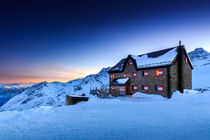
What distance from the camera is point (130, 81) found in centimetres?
2498

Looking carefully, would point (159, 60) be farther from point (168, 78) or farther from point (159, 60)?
point (168, 78)

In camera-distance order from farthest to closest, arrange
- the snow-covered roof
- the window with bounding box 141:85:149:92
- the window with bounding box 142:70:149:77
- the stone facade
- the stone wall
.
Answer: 1. the window with bounding box 142:70:149:77
2. the window with bounding box 141:85:149:92
3. the snow-covered roof
4. the stone wall
5. the stone facade

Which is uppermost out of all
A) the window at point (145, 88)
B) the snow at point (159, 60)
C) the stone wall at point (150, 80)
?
the snow at point (159, 60)

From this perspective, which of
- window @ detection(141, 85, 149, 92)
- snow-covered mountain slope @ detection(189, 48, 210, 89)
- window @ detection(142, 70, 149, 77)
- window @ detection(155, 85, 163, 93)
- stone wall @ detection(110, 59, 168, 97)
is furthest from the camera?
snow-covered mountain slope @ detection(189, 48, 210, 89)

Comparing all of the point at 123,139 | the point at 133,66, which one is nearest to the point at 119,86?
the point at 133,66

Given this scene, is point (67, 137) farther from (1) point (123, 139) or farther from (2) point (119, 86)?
(2) point (119, 86)

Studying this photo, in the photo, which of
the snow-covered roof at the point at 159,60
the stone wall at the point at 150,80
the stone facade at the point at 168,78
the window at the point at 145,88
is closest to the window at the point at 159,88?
the stone facade at the point at 168,78

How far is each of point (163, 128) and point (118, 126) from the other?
2542mm

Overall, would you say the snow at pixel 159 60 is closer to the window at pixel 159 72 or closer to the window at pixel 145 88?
the window at pixel 159 72

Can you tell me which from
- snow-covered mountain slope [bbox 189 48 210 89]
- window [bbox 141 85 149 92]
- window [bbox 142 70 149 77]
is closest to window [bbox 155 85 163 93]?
window [bbox 141 85 149 92]

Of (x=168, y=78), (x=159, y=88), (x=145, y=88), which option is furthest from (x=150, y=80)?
(x=168, y=78)

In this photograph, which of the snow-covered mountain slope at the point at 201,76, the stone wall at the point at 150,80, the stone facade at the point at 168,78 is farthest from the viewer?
the snow-covered mountain slope at the point at 201,76

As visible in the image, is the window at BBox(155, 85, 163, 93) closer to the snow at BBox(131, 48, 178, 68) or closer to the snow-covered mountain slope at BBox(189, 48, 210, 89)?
the snow at BBox(131, 48, 178, 68)

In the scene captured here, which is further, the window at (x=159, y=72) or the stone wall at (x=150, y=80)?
the window at (x=159, y=72)
